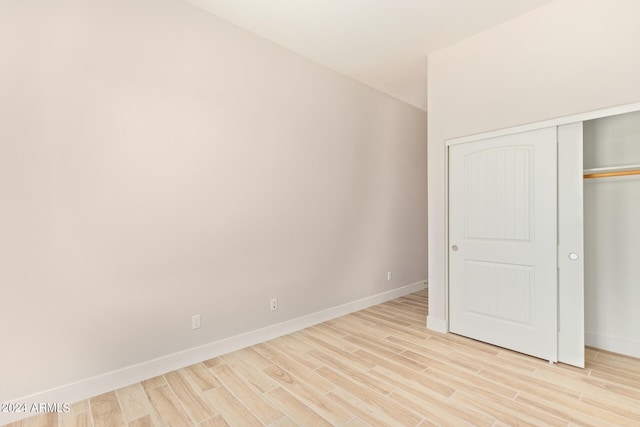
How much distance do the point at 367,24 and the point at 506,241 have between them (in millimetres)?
2454

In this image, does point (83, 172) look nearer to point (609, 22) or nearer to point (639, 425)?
point (639, 425)

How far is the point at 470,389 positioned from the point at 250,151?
2.71 m

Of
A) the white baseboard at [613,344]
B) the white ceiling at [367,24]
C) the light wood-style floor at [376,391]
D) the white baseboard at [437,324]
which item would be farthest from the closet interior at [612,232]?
the white ceiling at [367,24]

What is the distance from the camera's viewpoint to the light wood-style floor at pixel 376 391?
74.4 inches

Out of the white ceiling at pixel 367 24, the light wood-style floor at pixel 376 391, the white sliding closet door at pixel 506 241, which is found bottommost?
the light wood-style floor at pixel 376 391

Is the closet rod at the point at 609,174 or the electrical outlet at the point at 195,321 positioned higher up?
the closet rod at the point at 609,174

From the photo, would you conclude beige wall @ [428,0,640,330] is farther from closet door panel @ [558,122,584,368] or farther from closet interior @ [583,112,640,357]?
closet interior @ [583,112,640,357]

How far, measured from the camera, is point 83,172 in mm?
2109

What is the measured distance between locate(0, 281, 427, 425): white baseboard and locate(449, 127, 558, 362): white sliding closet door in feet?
5.04

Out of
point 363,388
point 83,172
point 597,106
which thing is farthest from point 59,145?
point 597,106

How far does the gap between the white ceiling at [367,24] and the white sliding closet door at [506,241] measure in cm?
111

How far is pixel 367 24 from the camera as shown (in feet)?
9.45

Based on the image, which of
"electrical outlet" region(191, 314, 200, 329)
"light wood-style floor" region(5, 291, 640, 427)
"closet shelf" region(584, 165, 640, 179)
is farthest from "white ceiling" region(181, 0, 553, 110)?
"light wood-style floor" region(5, 291, 640, 427)

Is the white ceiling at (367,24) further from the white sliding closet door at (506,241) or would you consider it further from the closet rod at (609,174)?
the closet rod at (609,174)
